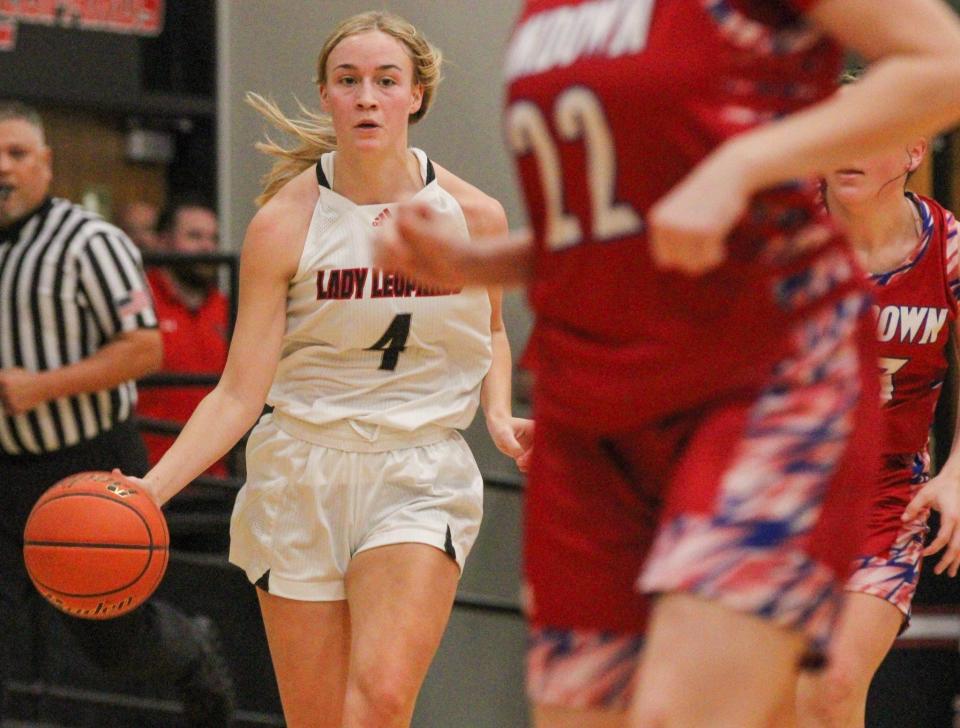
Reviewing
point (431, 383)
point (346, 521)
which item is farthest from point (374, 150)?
point (346, 521)

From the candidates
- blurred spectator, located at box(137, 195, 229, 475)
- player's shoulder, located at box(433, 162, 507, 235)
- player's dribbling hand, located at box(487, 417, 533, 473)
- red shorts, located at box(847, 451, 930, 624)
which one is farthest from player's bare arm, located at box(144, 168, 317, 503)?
blurred spectator, located at box(137, 195, 229, 475)

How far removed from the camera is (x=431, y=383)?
154 inches

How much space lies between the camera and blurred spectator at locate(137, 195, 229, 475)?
659 cm

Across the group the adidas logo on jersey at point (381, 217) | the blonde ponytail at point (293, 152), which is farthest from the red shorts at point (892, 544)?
the blonde ponytail at point (293, 152)

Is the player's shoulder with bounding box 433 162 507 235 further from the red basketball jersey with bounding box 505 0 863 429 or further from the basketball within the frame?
the red basketball jersey with bounding box 505 0 863 429

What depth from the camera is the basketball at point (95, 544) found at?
3764mm

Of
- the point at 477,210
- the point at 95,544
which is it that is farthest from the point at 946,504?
the point at 95,544

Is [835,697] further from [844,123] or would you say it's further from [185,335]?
[185,335]

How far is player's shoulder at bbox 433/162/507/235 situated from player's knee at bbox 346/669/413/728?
3.56ft

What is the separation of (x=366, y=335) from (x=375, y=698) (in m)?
0.84

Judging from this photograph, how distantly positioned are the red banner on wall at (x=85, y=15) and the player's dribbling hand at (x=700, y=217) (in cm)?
682

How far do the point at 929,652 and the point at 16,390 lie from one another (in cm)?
334

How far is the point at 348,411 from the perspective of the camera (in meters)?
3.84

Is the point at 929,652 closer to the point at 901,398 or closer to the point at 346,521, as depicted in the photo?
the point at 901,398
